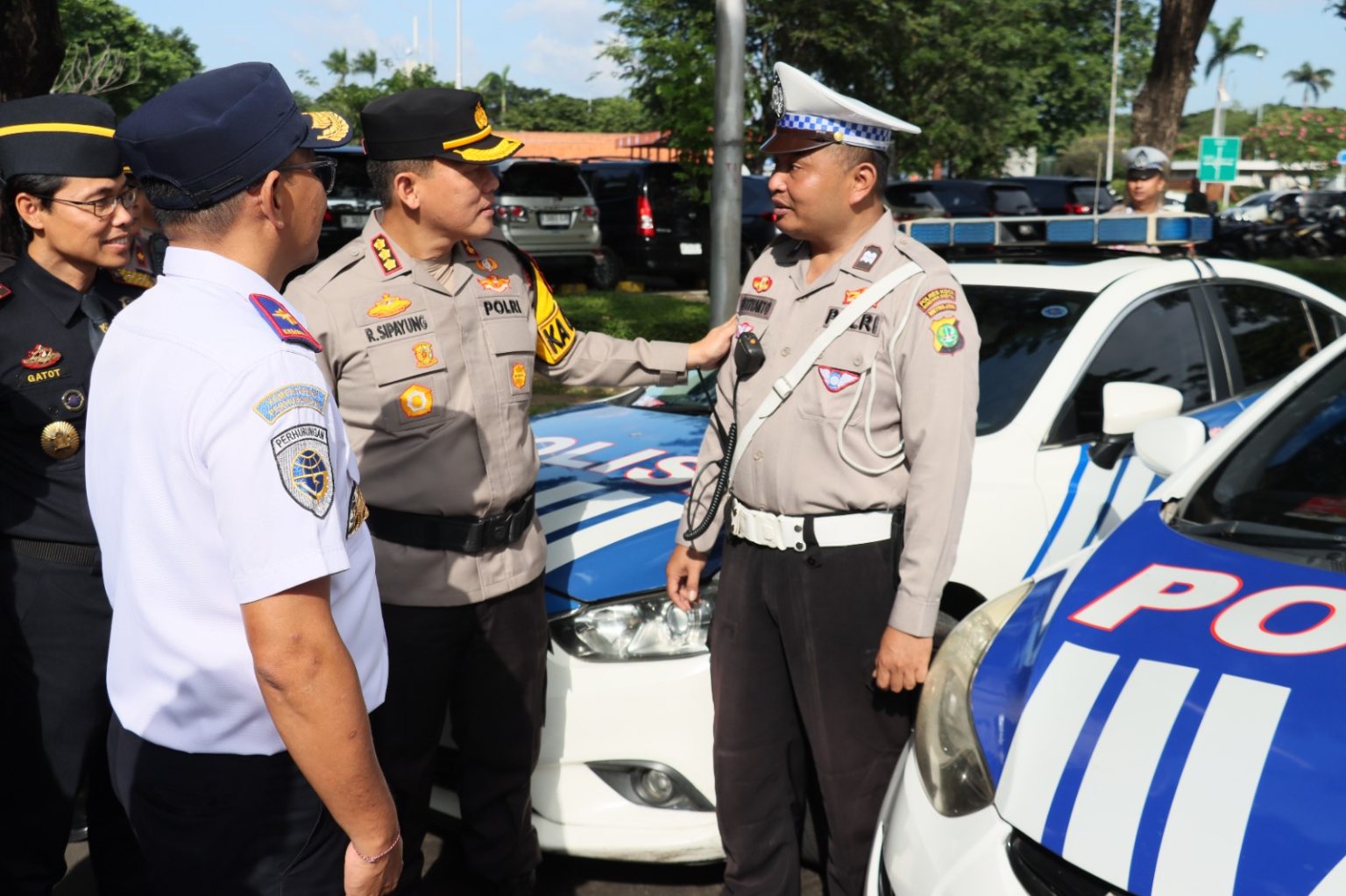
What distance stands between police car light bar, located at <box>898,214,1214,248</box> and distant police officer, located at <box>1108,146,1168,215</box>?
77.0 inches

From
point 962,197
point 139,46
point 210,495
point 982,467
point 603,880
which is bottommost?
point 603,880

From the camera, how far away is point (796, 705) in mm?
2764

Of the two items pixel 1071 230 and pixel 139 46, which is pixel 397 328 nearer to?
pixel 1071 230

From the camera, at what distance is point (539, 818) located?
297 centimetres

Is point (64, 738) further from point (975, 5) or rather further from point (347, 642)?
point (975, 5)

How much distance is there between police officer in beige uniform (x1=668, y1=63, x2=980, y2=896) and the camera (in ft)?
8.24

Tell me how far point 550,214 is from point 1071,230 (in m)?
11.3

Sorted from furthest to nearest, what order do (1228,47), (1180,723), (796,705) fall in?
(1228,47), (796,705), (1180,723)

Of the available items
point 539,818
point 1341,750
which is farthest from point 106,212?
point 1341,750

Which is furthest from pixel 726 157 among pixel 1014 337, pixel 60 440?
pixel 60 440

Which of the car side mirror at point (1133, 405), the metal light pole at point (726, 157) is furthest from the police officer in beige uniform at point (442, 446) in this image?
the metal light pole at point (726, 157)

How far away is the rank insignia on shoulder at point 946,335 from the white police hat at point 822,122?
0.43m

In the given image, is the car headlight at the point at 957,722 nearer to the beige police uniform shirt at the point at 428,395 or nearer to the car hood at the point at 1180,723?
the car hood at the point at 1180,723

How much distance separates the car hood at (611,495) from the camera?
3.00 metres
